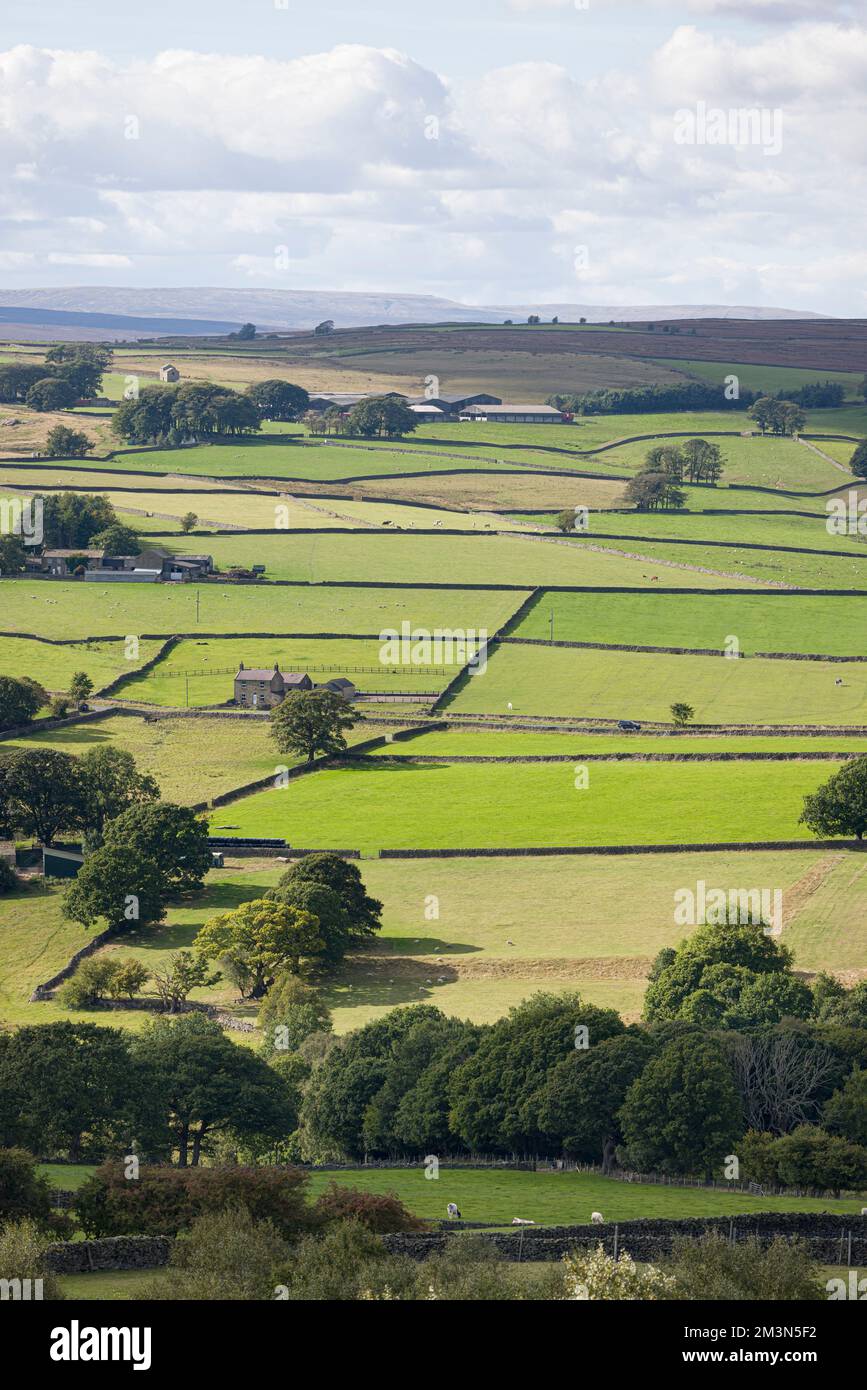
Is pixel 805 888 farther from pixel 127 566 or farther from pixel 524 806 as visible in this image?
pixel 127 566

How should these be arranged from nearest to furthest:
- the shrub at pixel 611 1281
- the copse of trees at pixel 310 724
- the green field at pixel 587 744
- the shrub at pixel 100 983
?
the shrub at pixel 611 1281 → the shrub at pixel 100 983 → the copse of trees at pixel 310 724 → the green field at pixel 587 744

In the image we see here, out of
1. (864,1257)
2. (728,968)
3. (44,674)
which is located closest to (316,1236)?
(864,1257)

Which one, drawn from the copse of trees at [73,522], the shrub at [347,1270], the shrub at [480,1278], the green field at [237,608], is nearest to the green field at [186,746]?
the green field at [237,608]

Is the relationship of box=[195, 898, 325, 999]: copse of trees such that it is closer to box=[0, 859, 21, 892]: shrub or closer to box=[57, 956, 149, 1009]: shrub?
box=[57, 956, 149, 1009]: shrub

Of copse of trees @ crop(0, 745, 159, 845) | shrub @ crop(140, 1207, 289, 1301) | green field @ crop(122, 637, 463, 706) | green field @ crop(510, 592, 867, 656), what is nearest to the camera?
shrub @ crop(140, 1207, 289, 1301)

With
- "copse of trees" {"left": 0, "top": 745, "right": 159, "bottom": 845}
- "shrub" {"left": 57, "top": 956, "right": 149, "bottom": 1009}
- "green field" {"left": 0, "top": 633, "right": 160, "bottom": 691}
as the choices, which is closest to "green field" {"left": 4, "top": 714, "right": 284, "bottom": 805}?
"copse of trees" {"left": 0, "top": 745, "right": 159, "bottom": 845}

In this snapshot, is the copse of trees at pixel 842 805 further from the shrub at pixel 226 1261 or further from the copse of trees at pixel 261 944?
the shrub at pixel 226 1261
